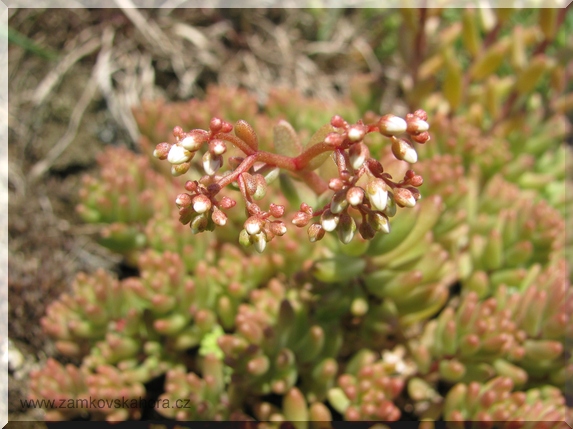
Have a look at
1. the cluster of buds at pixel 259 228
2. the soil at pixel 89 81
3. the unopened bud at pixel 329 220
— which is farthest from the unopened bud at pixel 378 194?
the soil at pixel 89 81

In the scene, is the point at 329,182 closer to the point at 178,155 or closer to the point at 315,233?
the point at 315,233

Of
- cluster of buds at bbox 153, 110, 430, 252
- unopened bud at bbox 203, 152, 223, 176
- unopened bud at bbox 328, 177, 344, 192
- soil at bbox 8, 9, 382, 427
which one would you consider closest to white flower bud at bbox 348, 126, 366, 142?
cluster of buds at bbox 153, 110, 430, 252

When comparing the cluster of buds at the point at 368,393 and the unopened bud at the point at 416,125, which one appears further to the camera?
the cluster of buds at the point at 368,393

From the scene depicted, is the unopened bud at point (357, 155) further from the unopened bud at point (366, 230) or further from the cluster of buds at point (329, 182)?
the unopened bud at point (366, 230)

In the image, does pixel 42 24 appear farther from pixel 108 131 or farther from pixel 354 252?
pixel 354 252

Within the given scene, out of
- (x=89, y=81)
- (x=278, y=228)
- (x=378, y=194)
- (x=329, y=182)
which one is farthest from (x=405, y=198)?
(x=89, y=81)

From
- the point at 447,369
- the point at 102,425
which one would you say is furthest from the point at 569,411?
the point at 102,425

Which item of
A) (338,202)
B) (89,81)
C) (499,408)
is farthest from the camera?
(89,81)
